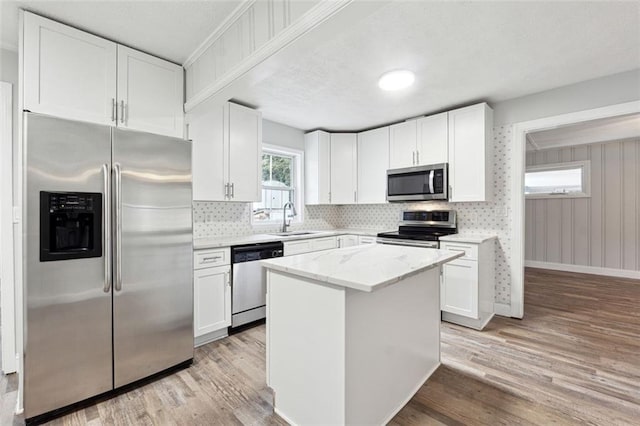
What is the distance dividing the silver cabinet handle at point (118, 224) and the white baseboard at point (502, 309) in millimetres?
3814

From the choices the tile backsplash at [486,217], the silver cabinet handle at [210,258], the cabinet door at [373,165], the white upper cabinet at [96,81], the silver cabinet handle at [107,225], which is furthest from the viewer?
the cabinet door at [373,165]

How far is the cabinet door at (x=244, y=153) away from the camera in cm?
318

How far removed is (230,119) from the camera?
10.3ft

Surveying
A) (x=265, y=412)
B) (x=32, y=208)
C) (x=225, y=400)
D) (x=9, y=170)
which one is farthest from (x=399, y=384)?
(x=9, y=170)

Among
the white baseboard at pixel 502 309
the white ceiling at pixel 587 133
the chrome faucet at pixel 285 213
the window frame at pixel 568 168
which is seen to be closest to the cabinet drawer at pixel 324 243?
the chrome faucet at pixel 285 213

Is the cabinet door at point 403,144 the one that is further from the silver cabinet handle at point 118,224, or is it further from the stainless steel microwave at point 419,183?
the silver cabinet handle at point 118,224

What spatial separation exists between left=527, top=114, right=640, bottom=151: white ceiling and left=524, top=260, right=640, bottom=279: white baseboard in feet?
7.53

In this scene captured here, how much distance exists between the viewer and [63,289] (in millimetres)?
1755

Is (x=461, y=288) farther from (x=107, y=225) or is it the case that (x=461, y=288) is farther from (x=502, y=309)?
(x=107, y=225)

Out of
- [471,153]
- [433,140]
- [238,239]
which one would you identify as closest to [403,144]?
[433,140]

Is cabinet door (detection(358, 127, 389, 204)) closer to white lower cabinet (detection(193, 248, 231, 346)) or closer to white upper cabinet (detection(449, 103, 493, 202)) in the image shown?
white upper cabinet (detection(449, 103, 493, 202))

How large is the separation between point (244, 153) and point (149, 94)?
1166 millimetres

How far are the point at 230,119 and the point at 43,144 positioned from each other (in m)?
1.70

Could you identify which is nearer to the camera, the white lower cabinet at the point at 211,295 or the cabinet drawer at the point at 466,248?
the white lower cabinet at the point at 211,295
